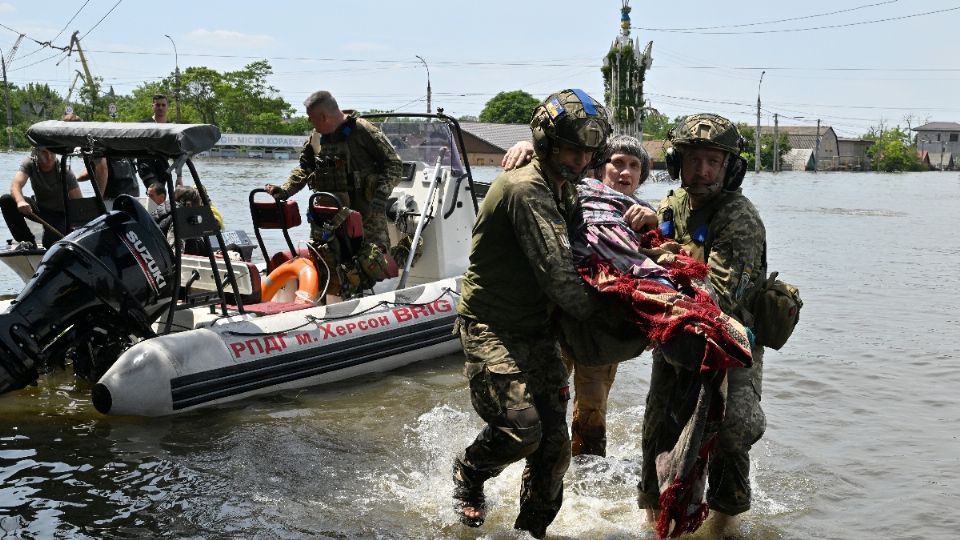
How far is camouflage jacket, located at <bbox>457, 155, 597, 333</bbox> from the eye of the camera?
394 cm

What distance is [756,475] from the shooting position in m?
6.21

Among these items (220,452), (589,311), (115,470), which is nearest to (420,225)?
(220,452)

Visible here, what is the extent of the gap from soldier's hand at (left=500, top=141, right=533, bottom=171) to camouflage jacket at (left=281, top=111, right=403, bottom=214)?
3726mm

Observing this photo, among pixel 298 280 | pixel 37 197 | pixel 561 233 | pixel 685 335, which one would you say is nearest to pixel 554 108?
pixel 561 233

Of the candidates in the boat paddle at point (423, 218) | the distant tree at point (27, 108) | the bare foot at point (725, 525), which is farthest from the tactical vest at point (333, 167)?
the distant tree at point (27, 108)

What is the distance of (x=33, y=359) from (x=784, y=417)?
5.43 meters

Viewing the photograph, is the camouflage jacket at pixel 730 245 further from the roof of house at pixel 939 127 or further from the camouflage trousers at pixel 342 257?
the roof of house at pixel 939 127

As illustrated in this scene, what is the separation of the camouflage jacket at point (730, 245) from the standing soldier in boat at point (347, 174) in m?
4.32

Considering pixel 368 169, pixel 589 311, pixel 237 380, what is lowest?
pixel 237 380

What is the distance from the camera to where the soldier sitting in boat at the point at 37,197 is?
10.0m

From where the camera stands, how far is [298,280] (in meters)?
8.59

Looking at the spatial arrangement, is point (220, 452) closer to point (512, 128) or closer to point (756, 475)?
point (756, 475)

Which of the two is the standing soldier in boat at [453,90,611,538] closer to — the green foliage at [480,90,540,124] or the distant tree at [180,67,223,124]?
the distant tree at [180,67,223,124]

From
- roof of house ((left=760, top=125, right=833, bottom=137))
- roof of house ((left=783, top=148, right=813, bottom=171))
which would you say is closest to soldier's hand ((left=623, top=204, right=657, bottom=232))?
roof of house ((left=783, top=148, right=813, bottom=171))
